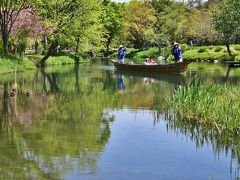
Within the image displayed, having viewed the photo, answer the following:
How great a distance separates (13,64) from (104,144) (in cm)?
2488

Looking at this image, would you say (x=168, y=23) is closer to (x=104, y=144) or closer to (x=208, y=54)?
(x=208, y=54)

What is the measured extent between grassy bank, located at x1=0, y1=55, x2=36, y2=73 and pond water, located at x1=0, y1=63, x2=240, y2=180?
1390 centimetres

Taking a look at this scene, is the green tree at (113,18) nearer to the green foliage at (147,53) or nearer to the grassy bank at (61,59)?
the green foliage at (147,53)

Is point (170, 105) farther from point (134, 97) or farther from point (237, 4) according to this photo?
point (237, 4)

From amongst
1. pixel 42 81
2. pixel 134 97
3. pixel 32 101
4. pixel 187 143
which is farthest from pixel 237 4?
pixel 187 143

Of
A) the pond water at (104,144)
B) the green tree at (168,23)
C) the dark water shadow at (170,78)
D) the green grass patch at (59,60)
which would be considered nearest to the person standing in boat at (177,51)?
the dark water shadow at (170,78)

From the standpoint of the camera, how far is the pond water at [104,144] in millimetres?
9117

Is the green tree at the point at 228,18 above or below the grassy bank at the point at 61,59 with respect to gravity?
above

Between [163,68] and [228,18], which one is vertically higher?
[228,18]

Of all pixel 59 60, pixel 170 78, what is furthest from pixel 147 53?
pixel 170 78

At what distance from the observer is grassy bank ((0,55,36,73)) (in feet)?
108

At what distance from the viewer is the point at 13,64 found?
35.0 m

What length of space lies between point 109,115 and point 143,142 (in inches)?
173

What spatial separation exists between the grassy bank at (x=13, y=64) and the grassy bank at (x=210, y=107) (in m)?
19.7
